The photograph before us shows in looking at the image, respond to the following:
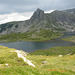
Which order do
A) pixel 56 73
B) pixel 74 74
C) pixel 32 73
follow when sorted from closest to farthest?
pixel 32 73
pixel 56 73
pixel 74 74

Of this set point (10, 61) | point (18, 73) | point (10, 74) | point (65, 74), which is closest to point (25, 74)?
point (18, 73)

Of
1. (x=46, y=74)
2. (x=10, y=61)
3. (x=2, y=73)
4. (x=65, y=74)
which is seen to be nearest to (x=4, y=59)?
(x=10, y=61)

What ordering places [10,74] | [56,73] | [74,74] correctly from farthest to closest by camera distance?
[74,74], [56,73], [10,74]

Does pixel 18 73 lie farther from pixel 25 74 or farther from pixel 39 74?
pixel 39 74

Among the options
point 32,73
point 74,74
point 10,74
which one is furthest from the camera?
point 74,74

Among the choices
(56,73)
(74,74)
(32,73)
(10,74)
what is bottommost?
(74,74)

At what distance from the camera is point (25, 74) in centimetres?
1371

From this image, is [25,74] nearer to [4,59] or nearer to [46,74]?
[46,74]

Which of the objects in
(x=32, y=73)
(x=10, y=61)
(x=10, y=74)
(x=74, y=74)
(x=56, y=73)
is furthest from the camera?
(x=10, y=61)

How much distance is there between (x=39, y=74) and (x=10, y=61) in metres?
14.2

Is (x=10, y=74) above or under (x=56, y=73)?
above

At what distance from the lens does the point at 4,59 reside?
88.8 feet

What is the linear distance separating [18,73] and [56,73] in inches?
307

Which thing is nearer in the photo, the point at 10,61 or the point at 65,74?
the point at 65,74
